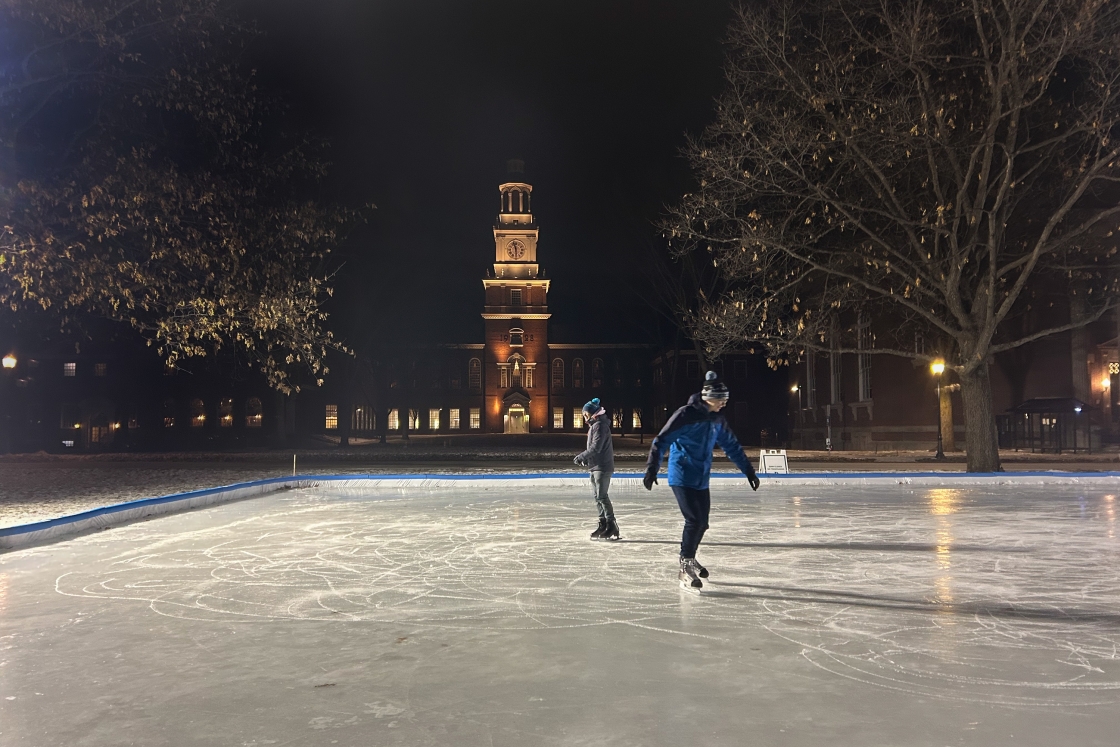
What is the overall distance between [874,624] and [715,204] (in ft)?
54.5

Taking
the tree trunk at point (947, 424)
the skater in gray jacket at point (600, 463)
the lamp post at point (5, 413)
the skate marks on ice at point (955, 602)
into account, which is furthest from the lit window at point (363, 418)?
the skate marks on ice at point (955, 602)

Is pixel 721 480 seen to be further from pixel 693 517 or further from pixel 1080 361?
pixel 1080 361

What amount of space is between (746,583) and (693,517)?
0.80 m

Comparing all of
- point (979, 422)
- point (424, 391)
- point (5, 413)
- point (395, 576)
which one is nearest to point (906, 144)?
point (979, 422)

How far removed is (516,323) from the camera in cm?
8562

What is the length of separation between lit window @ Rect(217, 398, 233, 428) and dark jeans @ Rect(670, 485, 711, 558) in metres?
60.8

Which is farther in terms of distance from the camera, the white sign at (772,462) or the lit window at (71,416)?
the lit window at (71,416)

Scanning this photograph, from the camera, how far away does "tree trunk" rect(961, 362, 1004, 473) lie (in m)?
21.9

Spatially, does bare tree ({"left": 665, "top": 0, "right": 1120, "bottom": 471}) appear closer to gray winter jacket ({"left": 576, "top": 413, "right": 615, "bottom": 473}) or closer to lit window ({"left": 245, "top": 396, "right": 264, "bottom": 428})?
gray winter jacket ({"left": 576, "top": 413, "right": 615, "bottom": 473})

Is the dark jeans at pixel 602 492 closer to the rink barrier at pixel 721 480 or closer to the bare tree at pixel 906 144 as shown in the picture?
the rink barrier at pixel 721 480

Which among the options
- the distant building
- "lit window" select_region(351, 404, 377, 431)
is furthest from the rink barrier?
"lit window" select_region(351, 404, 377, 431)

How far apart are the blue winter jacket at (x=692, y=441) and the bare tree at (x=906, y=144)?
1430 centimetres

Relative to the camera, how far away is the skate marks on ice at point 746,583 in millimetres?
5285

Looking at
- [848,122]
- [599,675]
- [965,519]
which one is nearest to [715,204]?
[848,122]
